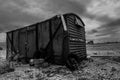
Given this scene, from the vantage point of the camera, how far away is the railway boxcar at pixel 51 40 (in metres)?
7.28

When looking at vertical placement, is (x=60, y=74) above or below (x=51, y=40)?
below

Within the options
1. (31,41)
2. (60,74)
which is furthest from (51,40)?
(60,74)

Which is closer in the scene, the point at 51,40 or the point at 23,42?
the point at 51,40

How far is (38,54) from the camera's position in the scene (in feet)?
27.5

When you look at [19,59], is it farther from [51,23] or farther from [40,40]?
[51,23]

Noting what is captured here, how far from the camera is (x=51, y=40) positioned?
802 centimetres

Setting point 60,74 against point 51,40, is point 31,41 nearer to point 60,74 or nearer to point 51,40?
point 51,40

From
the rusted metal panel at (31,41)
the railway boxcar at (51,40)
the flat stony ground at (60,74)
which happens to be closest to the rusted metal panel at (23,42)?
the railway boxcar at (51,40)

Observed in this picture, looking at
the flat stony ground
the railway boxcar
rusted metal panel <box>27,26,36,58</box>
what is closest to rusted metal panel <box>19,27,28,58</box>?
the railway boxcar

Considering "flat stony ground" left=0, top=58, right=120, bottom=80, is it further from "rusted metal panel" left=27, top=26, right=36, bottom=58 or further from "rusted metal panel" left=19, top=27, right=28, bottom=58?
"rusted metal panel" left=19, top=27, right=28, bottom=58

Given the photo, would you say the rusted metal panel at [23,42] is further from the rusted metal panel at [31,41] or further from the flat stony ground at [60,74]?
the flat stony ground at [60,74]

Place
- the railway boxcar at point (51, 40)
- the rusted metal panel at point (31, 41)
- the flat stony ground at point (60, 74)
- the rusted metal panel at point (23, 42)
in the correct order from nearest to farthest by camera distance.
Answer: the flat stony ground at point (60, 74) → the railway boxcar at point (51, 40) → the rusted metal panel at point (31, 41) → the rusted metal panel at point (23, 42)

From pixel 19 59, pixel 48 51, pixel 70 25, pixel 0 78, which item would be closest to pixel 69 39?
pixel 70 25

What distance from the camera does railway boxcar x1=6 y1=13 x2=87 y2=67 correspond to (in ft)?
23.9
